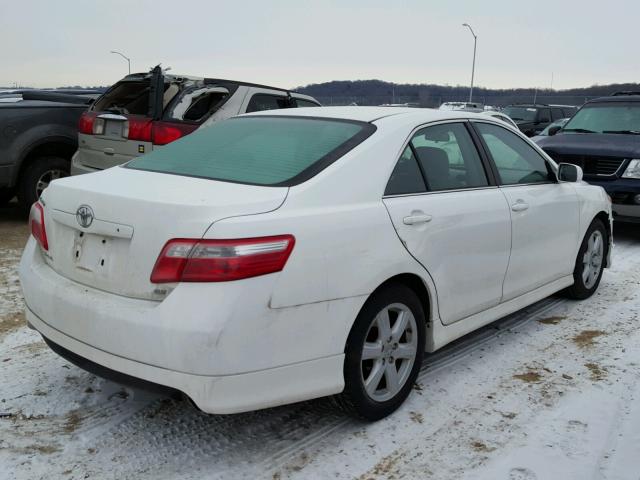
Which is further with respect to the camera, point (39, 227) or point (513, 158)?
point (513, 158)

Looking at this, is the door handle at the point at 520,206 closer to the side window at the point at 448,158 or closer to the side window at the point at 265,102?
the side window at the point at 448,158

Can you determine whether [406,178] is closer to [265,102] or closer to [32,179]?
[265,102]

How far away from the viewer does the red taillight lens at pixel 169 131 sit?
6.73m

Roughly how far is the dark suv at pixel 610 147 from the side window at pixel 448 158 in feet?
14.2

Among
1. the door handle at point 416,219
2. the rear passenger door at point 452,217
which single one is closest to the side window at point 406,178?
the rear passenger door at point 452,217

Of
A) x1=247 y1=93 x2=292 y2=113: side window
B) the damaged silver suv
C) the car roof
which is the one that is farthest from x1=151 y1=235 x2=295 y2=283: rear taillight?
x1=247 y1=93 x2=292 y2=113: side window

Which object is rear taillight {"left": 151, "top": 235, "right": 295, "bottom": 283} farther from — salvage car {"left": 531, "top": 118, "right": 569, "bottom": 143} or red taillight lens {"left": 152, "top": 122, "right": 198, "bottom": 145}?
salvage car {"left": 531, "top": 118, "right": 569, "bottom": 143}

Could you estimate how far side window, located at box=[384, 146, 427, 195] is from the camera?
10.8ft

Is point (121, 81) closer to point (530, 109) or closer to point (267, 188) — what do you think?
point (267, 188)

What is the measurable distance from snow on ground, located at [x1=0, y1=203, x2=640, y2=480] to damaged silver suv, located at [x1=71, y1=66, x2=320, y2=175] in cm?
314

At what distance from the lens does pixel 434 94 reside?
50.4 metres

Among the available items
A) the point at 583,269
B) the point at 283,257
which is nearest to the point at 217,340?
the point at 283,257

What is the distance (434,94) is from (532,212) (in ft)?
158

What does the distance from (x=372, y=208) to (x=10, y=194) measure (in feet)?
22.6
